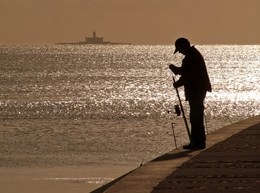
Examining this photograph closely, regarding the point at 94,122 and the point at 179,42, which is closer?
the point at 179,42

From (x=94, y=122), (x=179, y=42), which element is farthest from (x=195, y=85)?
(x=94, y=122)

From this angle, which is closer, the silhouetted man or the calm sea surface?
the silhouetted man

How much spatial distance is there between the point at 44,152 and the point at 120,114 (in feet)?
71.1

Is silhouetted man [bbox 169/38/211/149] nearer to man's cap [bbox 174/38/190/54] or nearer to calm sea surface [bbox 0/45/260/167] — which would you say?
man's cap [bbox 174/38/190/54]

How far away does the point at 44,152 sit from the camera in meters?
34.0

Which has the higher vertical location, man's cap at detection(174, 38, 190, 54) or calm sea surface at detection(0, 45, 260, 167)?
man's cap at detection(174, 38, 190, 54)

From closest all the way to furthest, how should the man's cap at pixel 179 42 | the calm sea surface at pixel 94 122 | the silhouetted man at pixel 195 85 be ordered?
the man's cap at pixel 179 42
the silhouetted man at pixel 195 85
the calm sea surface at pixel 94 122

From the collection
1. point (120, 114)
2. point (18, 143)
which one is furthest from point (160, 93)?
point (18, 143)

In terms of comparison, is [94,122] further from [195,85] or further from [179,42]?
[179,42]

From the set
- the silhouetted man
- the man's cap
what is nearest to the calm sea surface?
the silhouetted man

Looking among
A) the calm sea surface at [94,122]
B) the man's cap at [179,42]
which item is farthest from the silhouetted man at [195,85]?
the calm sea surface at [94,122]

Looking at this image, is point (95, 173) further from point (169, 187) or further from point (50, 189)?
point (169, 187)

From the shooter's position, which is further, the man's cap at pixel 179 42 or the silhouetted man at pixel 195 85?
the silhouetted man at pixel 195 85

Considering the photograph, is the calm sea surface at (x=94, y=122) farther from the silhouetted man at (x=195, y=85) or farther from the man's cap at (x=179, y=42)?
the man's cap at (x=179, y=42)
